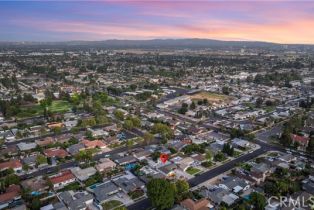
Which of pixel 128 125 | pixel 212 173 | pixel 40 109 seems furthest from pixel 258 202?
pixel 40 109

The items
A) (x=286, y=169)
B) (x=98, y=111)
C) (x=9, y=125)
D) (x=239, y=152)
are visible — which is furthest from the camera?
(x=98, y=111)

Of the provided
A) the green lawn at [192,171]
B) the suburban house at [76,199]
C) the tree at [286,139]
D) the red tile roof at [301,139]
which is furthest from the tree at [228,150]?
the suburban house at [76,199]

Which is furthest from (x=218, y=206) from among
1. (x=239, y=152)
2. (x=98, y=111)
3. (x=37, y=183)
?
(x=98, y=111)

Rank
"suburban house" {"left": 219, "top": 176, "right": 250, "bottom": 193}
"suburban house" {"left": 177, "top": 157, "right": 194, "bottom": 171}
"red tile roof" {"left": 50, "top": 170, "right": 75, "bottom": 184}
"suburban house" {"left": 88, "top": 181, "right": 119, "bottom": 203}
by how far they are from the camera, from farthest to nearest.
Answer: "suburban house" {"left": 177, "top": 157, "right": 194, "bottom": 171}
"red tile roof" {"left": 50, "top": 170, "right": 75, "bottom": 184}
"suburban house" {"left": 219, "top": 176, "right": 250, "bottom": 193}
"suburban house" {"left": 88, "top": 181, "right": 119, "bottom": 203}

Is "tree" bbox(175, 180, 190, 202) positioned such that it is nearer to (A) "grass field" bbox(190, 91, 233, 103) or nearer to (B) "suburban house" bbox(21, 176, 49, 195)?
(B) "suburban house" bbox(21, 176, 49, 195)

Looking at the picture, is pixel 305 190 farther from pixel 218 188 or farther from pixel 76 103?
pixel 76 103

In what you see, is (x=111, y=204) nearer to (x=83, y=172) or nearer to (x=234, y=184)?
(x=83, y=172)

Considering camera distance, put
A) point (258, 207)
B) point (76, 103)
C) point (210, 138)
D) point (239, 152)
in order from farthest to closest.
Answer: point (76, 103)
point (210, 138)
point (239, 152)
point (258, 207)

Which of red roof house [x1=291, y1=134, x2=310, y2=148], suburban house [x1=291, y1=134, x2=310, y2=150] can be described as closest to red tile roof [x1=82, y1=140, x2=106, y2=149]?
suburban house [x1=291, y1=134, x2=310, y2=150]
